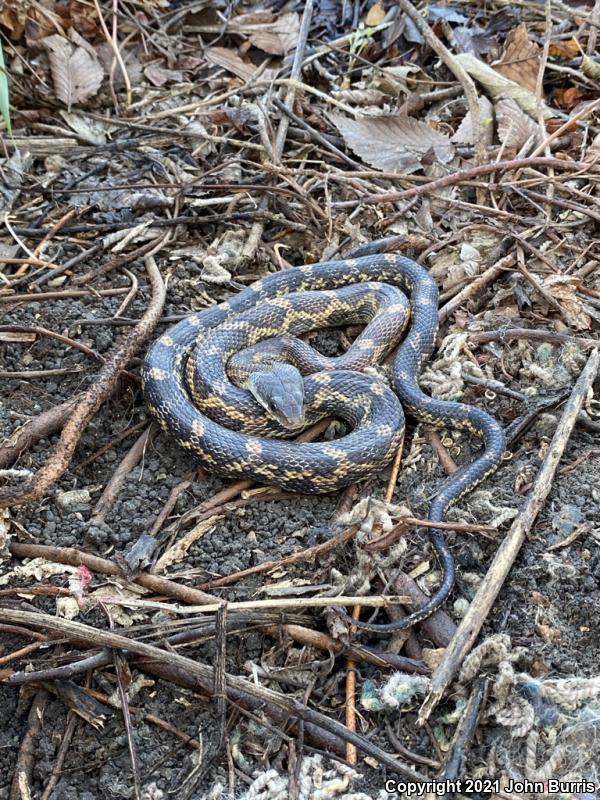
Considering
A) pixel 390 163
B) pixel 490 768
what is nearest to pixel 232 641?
pixel 490 768

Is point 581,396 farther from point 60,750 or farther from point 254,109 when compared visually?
point 254,109

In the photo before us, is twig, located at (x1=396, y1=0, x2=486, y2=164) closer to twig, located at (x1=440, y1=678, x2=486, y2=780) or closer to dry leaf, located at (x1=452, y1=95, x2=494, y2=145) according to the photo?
dry leaf, located at (x1=452, y1=95, x2=494, y2=145)

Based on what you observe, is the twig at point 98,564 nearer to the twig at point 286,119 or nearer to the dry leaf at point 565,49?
the twig at point 286,119

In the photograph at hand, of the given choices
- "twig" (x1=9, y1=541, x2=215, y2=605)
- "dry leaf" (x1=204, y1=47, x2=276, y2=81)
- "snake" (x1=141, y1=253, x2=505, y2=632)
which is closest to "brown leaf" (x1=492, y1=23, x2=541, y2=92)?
"dry leaf" (x1=204, y1=47, x2=276, y2=81)

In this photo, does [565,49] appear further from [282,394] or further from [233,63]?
[282,394]

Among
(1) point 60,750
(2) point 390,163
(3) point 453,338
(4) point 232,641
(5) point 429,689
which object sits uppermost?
(2) point 390,163

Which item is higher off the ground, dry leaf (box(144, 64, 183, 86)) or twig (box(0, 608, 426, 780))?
dry leaf (box(144, 64, 183, 86))

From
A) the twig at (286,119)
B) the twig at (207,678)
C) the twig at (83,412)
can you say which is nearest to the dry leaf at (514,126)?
the twig at (286,119)
